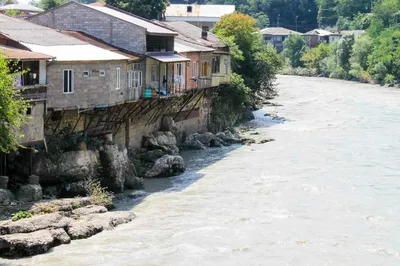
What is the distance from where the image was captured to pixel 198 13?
332 feet

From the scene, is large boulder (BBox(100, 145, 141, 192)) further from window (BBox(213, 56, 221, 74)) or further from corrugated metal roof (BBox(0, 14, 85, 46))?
window (BBox(213, 56, 221, 74))

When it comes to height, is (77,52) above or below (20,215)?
above

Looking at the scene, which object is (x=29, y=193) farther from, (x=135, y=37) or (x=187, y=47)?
(x=187, y=47)

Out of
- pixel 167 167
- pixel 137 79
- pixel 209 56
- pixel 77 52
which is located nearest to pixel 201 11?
pixel 209 56

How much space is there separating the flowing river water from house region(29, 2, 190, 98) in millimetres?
4578

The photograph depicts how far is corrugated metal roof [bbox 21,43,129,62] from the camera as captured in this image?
29.7m

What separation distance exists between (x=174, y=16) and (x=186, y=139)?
201 ft

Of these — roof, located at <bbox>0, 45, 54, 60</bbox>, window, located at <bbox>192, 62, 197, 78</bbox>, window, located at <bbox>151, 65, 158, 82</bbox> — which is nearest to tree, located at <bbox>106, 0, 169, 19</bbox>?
window, located at <bbox>192, 62, 197, 78</bbox>

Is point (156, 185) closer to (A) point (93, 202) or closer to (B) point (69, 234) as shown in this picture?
(A) point (93, 202)

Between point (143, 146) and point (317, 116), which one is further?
point (317, 116)

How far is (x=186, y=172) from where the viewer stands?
118 ft

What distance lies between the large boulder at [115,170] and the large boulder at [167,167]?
7.44ft

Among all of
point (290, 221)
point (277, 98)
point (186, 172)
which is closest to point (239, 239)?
point (290, 221)

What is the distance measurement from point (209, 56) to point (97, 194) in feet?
67.5
